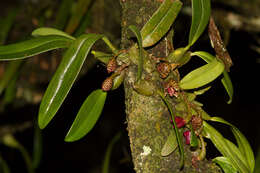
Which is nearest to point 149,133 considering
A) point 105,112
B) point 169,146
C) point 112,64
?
point 169,146

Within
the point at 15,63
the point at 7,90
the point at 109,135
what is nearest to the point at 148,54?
the point at 15,63

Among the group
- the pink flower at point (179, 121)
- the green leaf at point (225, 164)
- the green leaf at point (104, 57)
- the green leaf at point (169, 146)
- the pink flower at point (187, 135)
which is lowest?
the green leaf at point (225, 164)

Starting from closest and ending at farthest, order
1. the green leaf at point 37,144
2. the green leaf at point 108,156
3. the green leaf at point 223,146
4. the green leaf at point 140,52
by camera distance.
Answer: the green leaf at point 140,52
the green leaf at point 223,146
the green leaf at point 108,156
the green leaf at point 37,144

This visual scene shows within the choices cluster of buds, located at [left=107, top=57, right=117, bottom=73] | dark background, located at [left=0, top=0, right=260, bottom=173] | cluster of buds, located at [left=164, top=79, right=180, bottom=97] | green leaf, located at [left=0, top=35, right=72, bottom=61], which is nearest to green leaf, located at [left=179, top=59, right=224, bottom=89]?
cluster of buds, located at [left=164, top=79, right=180, bottom=97]

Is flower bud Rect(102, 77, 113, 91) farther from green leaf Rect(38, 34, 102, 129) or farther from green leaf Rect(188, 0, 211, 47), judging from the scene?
green leaf Rect(188, 0, 211, 47)

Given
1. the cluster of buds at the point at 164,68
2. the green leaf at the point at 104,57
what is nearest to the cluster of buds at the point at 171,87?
the cluster of buds at the point at 164,68

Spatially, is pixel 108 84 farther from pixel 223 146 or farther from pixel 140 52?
pixel 223 146

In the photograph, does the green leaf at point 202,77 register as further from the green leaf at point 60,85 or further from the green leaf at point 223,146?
the green leaf at point 60,85
